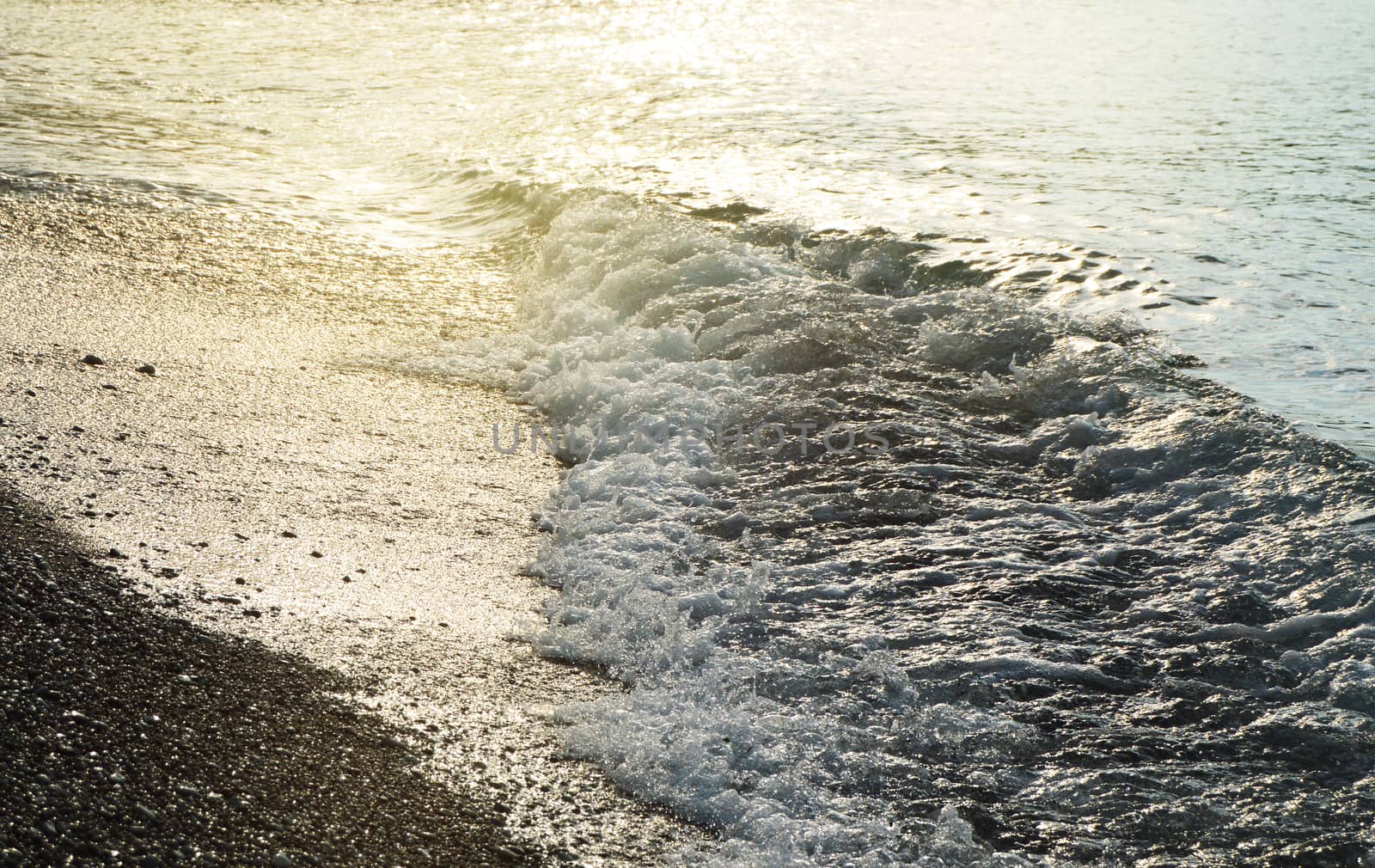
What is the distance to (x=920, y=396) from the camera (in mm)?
5406

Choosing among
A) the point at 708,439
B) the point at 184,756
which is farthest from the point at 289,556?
the point at 708,439

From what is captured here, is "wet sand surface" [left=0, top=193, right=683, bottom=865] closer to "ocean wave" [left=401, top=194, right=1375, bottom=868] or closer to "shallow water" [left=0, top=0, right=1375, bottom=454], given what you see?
"ocean wave" [left=401, top=194, right=1375, bottom=868]

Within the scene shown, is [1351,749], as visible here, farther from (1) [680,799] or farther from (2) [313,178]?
(2) [313,178]

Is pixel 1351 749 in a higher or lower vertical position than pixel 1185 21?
lower

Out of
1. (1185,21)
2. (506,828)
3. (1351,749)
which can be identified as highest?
(1185,21)

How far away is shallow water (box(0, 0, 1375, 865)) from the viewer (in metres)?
3.03

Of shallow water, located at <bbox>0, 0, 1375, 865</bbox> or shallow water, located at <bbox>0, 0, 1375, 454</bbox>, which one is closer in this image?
shallow water, located at <bbox>0, 0, 1375, 865</bbox>

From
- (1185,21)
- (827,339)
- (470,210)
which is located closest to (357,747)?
(827,339)

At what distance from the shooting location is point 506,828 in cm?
278

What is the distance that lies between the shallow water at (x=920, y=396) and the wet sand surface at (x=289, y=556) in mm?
268

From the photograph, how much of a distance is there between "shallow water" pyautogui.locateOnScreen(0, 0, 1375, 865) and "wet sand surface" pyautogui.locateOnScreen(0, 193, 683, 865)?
0.27 metres

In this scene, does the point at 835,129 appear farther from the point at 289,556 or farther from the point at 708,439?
the point at 289,556

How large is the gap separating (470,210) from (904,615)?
6.29 meters

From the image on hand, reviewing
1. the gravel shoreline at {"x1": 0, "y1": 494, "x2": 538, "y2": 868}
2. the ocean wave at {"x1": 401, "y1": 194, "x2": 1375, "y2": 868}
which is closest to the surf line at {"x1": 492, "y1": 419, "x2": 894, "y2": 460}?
the ocean wave at {"x1": 401, "y1": 194, "x2": 1375, "y2": 868}
